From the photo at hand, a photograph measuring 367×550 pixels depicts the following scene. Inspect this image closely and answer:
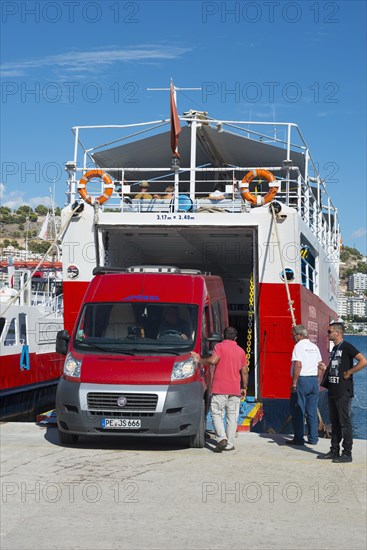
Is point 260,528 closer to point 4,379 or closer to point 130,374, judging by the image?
point 130,374

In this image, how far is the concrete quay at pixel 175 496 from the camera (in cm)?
662

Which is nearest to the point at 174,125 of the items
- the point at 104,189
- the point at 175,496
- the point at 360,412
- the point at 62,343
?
the point at 104,189

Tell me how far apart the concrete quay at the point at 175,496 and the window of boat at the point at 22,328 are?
9.81 metres

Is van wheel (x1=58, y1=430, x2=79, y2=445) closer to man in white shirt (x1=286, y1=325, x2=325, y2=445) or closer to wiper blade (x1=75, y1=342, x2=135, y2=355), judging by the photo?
wiper blade (x1=75, y1=342, x2=135, y2=355)

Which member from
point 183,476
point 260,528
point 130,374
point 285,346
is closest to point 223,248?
point 285,346

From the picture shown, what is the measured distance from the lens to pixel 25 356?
20484 millimetres

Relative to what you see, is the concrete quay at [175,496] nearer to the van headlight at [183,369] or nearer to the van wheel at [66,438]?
the van wheel at [66,438]

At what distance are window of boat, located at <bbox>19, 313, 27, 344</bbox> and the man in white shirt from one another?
1115 centimetres

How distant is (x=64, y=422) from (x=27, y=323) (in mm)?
11085

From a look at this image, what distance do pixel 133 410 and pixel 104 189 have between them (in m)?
7.16

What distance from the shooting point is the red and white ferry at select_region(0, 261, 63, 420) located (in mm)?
19312

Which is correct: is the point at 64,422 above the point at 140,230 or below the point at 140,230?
below

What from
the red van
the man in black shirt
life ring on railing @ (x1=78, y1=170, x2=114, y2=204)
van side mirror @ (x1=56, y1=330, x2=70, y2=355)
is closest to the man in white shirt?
the man in black shirt

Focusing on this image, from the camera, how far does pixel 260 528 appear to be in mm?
6941
